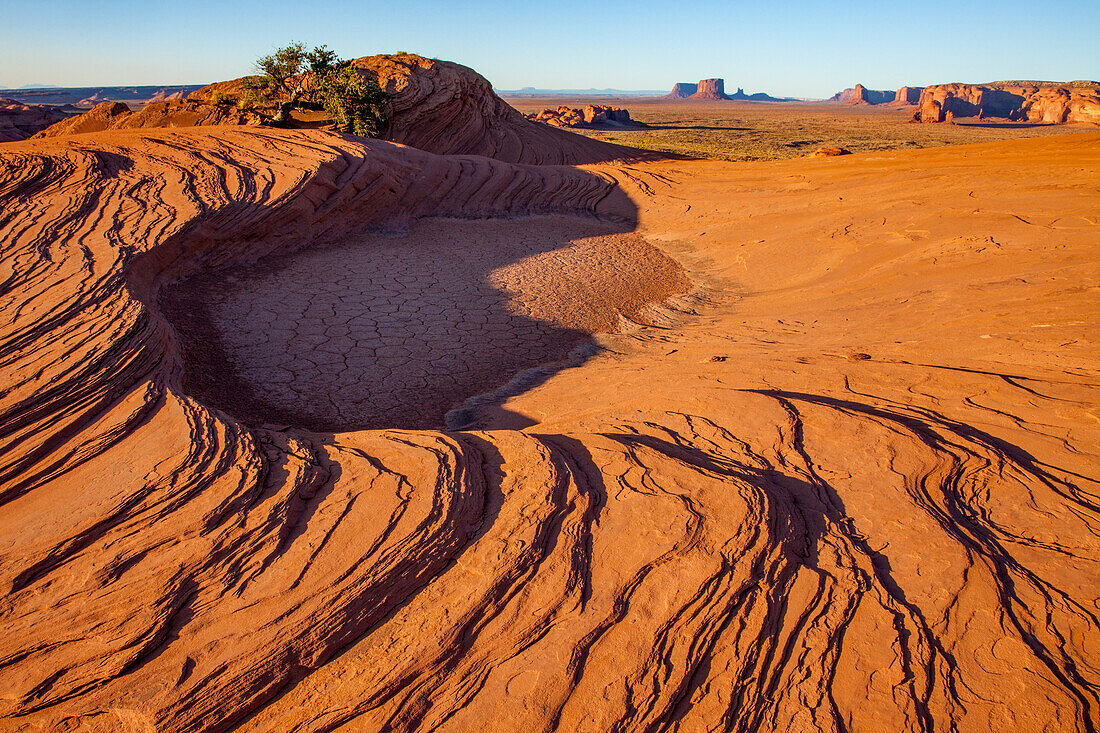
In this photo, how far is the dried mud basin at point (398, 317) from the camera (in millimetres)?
5742

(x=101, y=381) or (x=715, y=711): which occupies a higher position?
(x=101, y=381)

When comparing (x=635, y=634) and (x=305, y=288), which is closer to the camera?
(x=635, y=634)

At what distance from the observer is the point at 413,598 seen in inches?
104

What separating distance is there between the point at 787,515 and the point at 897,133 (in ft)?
158

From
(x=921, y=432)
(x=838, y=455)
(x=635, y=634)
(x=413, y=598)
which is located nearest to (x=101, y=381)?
(x=413, y=598)

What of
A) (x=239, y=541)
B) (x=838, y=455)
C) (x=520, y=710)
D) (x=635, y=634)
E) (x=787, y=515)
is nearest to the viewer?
(x=520, y=710)

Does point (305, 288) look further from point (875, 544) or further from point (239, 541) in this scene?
point (875, 544)

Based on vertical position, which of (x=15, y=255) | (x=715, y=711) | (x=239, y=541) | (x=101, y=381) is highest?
(x=15, y=255)

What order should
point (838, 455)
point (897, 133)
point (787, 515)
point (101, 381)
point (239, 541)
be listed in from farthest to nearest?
point (897, 133)
point (101, 381)
point (838, 455)
point (787, 515)
point (239, 541)

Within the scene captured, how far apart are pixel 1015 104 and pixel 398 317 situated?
8435 centimetres

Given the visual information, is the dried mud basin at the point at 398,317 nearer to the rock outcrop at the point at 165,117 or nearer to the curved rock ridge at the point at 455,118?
the curved rock ridge at the point at 455,118

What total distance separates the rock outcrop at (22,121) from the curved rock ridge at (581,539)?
22528 mm

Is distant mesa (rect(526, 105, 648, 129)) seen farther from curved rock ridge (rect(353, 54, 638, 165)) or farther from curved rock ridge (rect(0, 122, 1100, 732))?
curved rock ridge (rect(0, 122, 1100, 732))

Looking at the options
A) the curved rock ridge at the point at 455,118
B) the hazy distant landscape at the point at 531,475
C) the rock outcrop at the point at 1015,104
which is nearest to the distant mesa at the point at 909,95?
the rock outcrop at the point at 1015,104
